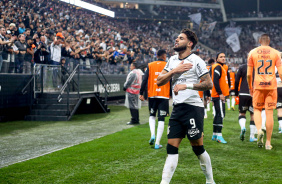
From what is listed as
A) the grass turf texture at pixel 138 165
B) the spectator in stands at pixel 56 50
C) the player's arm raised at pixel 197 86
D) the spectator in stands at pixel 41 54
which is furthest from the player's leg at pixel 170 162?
the spectator in stands at pixel 56 50

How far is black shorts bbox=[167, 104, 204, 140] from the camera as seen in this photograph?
13.5 ft

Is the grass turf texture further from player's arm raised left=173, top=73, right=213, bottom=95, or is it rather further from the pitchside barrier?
the pitchside barrier

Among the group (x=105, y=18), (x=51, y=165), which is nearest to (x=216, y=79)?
(x=51, y=165)

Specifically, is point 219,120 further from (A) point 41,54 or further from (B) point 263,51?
(A) point 41,54

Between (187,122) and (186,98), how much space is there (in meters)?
0.31

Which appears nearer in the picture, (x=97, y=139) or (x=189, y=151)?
A: (x=189, y=151)

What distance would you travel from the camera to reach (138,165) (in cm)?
580

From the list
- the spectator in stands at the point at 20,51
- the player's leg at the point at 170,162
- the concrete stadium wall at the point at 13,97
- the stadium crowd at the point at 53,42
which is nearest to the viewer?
the player's leg at the point at 170,162

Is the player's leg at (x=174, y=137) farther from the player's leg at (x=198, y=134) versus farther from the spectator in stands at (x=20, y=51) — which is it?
the spectator in stands at (x=20, y=51)

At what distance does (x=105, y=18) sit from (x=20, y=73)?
2992cm

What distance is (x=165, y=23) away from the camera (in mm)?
53750

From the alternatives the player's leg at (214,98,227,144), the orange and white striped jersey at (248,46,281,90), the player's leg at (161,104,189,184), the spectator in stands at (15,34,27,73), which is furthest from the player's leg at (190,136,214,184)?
the spectator in stands at (15,34,27,73)

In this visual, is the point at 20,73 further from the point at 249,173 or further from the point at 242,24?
the point at 242,24

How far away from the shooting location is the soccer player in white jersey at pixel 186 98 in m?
4.07
